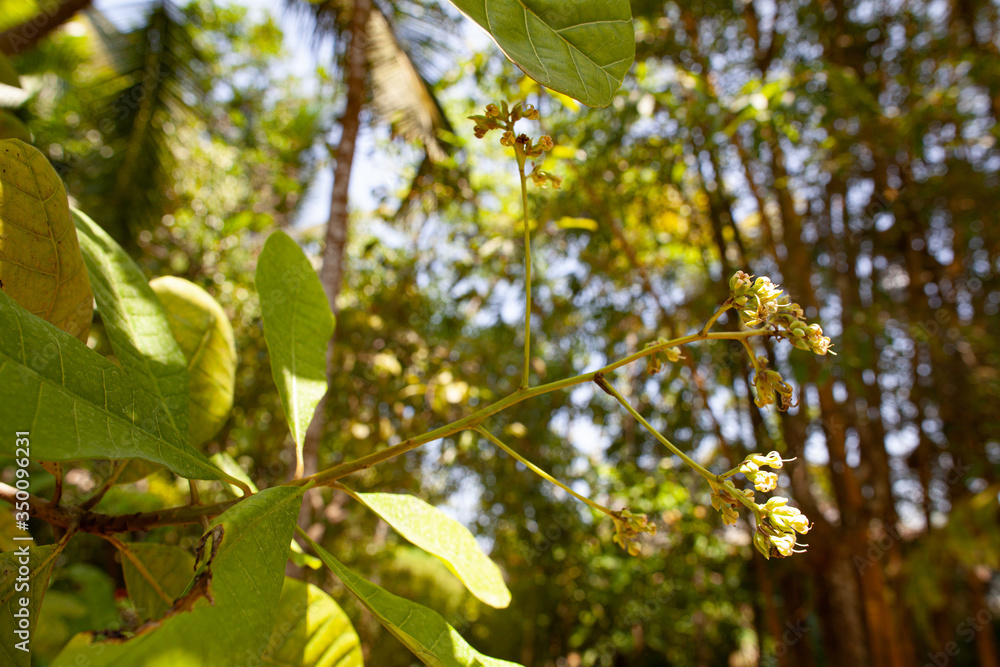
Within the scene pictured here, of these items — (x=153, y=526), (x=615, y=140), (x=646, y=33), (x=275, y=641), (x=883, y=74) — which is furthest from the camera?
(x=883, y=74)

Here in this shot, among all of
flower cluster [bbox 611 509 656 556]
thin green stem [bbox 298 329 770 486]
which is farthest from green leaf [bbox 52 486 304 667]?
flower cluster [bbox 611 509 656 556]

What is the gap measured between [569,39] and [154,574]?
90cm

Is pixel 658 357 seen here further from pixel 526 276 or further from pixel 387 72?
pixel 387 72

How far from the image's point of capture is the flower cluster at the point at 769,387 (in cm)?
66

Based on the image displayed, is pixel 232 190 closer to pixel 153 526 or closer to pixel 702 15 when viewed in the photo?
pixel 702 15

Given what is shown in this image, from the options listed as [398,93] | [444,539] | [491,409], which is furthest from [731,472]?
[398,93]

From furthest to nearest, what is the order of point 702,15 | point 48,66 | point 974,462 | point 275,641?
point 48,66 < point 974,462 < point 702,15 < point 275,641

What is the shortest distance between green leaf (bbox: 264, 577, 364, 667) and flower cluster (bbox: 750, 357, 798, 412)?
634 mm

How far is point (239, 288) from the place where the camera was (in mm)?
3676

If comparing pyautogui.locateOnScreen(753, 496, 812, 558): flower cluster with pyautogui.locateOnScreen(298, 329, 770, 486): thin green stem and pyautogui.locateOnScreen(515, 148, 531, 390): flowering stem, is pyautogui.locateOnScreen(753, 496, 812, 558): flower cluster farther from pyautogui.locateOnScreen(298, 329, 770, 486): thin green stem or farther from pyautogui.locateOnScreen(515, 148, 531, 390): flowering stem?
pyautogui.locateOnScreen(515, 148, 531, 390): flowering stem

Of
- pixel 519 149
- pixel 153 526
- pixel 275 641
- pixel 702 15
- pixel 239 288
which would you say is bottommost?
pixel 275 641

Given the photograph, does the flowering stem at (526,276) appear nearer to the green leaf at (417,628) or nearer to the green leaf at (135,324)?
the green leaf at (417,628)

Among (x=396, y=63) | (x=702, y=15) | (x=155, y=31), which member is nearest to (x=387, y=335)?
(x=396, y=63)

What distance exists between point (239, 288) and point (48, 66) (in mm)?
4779
